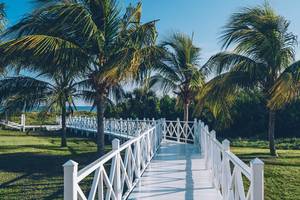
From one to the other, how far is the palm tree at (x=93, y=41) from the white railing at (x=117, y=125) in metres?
2.82

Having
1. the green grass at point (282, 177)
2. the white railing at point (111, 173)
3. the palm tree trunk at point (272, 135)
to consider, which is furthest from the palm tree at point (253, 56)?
the white railing at point (111, 173)

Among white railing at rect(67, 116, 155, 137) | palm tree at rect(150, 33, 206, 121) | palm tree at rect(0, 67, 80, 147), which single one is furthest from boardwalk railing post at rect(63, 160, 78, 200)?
palm tree at rect(150, 33, 206, 121)

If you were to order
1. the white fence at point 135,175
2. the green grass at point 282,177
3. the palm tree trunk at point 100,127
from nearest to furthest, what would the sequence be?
the white fence at point 135,175 → the green grass at point 282,177 → the palm tree trunk at point 100,127

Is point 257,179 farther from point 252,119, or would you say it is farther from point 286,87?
point 252,119

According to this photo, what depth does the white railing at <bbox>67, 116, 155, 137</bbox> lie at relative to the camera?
16820mm

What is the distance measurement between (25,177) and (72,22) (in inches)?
161

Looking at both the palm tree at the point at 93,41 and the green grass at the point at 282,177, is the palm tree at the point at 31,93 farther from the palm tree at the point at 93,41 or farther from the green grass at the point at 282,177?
the green grass at the point at 282,177

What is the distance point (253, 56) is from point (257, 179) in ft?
30.1

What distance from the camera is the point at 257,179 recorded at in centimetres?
298

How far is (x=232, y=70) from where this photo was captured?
1161cm

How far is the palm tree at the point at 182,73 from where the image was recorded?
15.9 meters

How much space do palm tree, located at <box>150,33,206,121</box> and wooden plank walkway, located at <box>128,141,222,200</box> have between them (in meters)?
6.61

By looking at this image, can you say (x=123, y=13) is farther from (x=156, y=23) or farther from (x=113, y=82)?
(x=113, y=82)

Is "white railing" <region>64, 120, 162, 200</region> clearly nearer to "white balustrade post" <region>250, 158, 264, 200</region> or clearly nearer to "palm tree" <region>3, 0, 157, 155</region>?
"white balustrade post" <region>250, 158, 264, 200</region>
